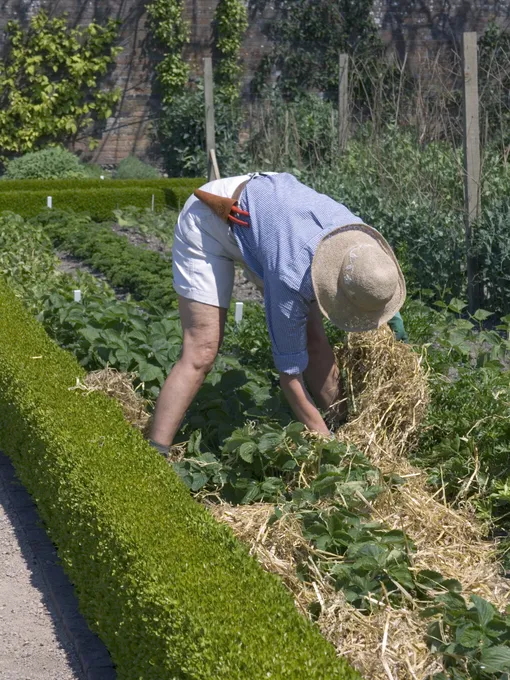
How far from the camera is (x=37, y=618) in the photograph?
10.7 ft

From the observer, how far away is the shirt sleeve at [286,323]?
10.9ft

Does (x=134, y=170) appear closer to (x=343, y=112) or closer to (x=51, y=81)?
(x=51, y=81)

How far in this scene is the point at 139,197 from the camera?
1107 cm

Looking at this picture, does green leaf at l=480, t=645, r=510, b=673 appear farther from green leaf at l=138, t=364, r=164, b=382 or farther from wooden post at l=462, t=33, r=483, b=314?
wooden post at l=462, t=33, r=483, b=314

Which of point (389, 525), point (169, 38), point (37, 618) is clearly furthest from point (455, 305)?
point (169, 38)

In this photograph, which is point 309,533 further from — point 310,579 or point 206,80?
point 206,80

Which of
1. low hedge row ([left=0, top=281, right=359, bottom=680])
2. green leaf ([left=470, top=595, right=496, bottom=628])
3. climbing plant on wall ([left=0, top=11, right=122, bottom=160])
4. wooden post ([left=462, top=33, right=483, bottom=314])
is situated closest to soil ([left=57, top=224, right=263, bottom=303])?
wooden post ([left=462, top=33, right=483, bottom=314])

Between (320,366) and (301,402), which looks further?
(320,366)

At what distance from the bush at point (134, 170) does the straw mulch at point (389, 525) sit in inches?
373

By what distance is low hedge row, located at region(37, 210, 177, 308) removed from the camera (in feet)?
23.0

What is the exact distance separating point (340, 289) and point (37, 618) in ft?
4.88

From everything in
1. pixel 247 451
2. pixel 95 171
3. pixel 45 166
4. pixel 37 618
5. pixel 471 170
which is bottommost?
pixel 95 171

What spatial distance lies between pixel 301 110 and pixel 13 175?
3878mm

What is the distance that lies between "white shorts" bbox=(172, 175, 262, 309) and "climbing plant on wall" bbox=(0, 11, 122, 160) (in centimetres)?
1075
